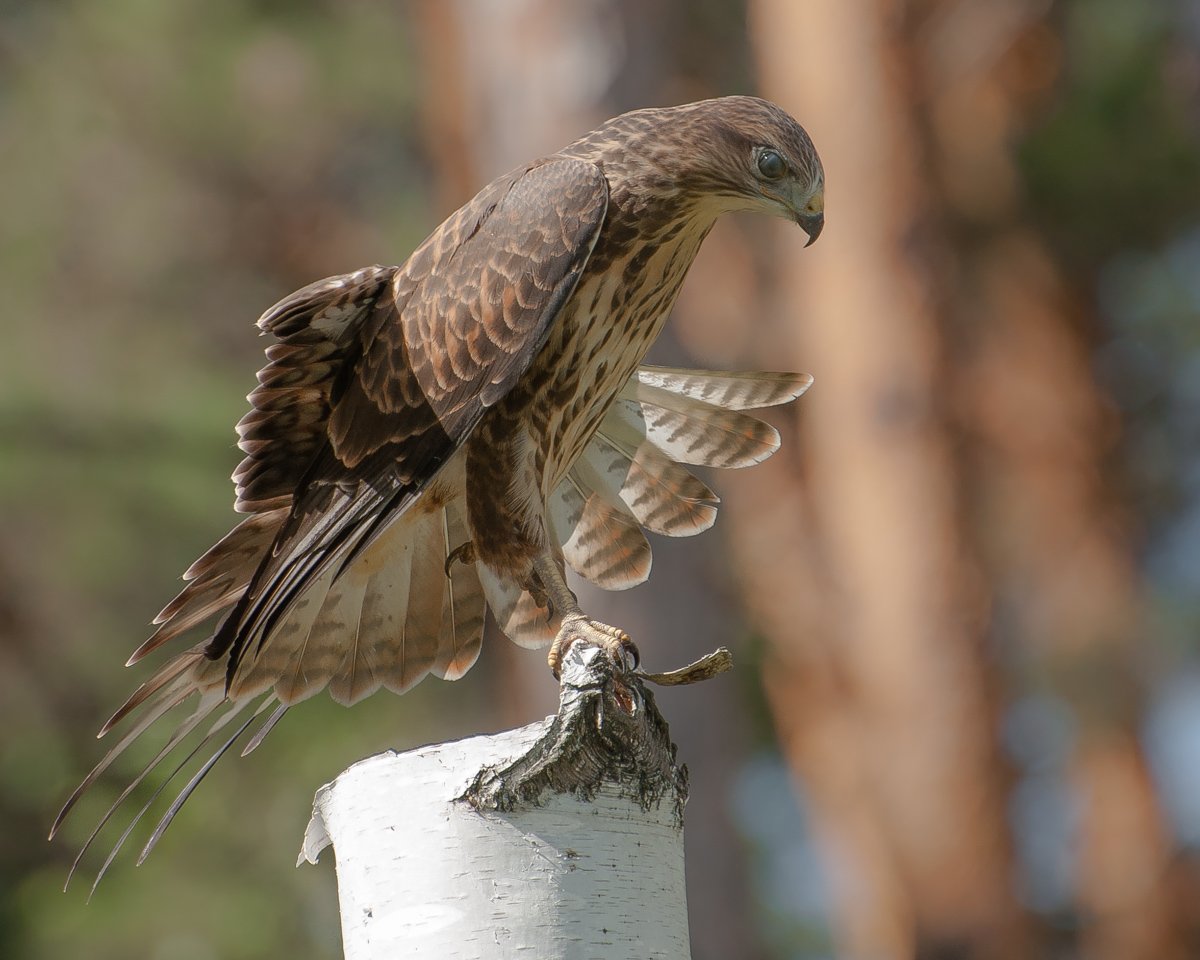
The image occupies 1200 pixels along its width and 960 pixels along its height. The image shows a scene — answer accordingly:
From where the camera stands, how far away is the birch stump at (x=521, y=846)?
244 centimetres

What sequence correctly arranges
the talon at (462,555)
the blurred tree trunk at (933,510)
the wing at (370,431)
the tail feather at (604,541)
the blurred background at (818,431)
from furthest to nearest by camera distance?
the blurred tree trunk at (933,510)
the blurred background at (818,431)
the tail feather at (604,541)
the talon at (462,555)
the wing at (370,431)

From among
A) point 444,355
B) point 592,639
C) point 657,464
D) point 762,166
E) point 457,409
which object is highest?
point 762,166

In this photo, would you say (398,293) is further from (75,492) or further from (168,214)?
(168,214)

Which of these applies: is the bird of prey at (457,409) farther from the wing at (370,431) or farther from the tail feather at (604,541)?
the tail feather at (604,541)

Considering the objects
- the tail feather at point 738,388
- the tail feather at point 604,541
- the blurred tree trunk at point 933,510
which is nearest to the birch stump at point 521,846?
the tail feather at point 604,541

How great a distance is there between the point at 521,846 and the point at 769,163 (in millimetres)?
1708

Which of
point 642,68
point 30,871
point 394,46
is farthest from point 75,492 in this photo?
point 642,68

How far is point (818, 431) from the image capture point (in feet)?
32.9

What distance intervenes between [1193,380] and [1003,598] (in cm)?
223

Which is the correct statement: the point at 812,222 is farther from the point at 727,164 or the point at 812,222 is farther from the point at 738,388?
the point at 738,388

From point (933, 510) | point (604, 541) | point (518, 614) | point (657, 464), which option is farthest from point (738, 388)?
point (933, 510)

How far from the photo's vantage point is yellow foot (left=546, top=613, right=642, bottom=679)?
3.15m

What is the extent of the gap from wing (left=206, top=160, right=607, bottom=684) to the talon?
368 millimetres

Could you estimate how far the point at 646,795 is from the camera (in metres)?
2.58
